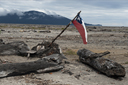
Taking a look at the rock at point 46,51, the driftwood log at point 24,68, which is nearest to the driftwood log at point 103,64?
the driftwood log at point 24,68

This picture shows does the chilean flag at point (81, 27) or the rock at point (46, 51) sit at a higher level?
the chilean flag at point (81, 27)

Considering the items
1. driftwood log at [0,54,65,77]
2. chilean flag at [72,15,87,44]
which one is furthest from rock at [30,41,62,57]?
driftwood log at [0,54,65,77]

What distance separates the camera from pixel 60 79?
24.6 feet

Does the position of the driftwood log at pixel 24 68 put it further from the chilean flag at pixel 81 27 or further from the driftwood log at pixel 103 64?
the chilean flag at pixel 81 27

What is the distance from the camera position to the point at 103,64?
8469mm

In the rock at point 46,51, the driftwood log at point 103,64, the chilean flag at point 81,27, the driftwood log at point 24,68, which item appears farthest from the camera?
the rock at point 46,51

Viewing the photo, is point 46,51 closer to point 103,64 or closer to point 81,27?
point 81,27

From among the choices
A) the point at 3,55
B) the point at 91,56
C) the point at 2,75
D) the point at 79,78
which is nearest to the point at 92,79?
the point at 79,78

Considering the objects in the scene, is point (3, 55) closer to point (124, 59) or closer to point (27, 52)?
point (27, 52)

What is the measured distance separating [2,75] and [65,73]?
10.9ft

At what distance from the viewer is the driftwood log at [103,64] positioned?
25.8 feet

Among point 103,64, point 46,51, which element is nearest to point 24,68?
point 103,64

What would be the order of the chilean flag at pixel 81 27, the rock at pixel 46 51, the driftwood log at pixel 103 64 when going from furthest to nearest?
the rock at pixel 46 51
the chilean flag at pixel 81 27
the driftwood log at pixel 103 64

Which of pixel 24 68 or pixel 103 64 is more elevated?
pixel 103 64
